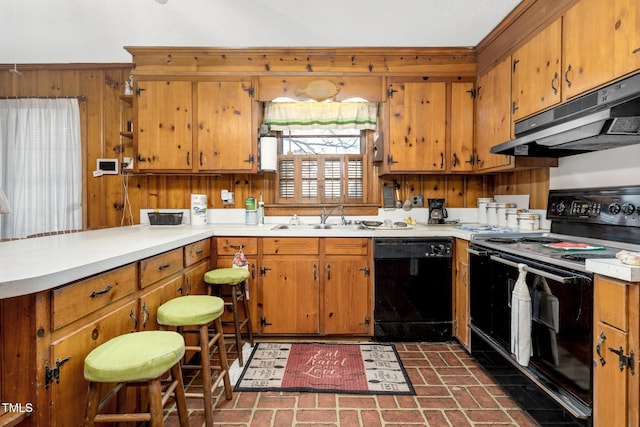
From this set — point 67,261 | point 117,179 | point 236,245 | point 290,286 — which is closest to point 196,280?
point 236,245

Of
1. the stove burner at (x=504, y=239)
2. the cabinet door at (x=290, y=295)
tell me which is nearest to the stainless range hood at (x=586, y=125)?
the stove burner at (x=504, y=239)

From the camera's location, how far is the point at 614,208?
72.7 inches

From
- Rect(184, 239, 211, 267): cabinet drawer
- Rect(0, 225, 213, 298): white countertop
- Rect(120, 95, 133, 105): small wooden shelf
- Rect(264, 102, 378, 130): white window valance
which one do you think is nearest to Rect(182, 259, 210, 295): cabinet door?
Rect(184, 239, 211, 267): cabinet drawer

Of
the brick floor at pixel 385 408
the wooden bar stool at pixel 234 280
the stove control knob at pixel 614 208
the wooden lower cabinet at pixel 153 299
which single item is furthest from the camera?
the wooden bar stool at pixel 234 280

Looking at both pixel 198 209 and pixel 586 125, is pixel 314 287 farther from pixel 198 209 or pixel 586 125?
pixel 586 125

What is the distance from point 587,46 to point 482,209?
1.57 m

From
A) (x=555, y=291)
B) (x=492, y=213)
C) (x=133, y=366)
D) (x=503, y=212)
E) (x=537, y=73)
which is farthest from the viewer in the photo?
(x=492, y=213)

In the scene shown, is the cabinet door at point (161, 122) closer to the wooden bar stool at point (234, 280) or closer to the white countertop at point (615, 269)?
the wooden bar stool at point (234, 280)

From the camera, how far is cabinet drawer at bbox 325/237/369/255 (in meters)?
Result: 2.65

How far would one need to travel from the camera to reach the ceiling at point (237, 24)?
92.1 inches

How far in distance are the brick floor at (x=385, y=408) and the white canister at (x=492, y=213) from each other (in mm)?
1345

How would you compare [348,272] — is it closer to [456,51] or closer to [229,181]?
[229,181]

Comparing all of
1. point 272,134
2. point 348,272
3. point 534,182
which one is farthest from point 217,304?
point 534,182

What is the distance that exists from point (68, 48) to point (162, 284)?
261 centimetres
